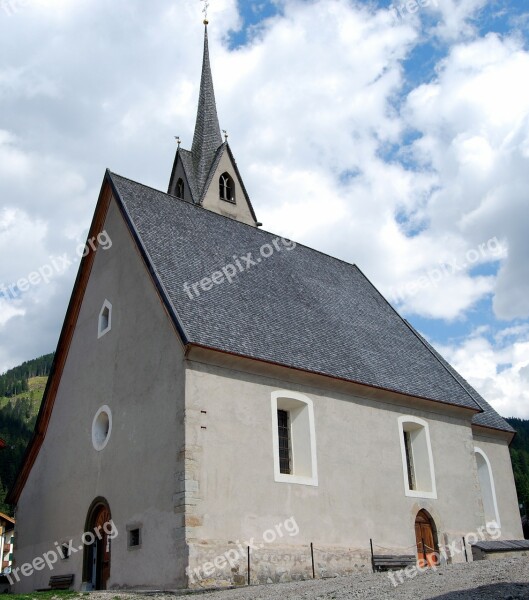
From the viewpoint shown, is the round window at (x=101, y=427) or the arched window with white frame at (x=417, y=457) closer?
the round window at (x=101, y=427)

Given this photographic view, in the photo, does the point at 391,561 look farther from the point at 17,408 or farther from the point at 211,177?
the point at 17,408

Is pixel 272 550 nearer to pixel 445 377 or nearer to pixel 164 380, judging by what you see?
pixel 164 380

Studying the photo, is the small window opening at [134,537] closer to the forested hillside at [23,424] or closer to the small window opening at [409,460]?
the small window opening at [409,460]

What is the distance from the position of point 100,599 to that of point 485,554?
11.3m

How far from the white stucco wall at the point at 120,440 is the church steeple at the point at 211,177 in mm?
8503

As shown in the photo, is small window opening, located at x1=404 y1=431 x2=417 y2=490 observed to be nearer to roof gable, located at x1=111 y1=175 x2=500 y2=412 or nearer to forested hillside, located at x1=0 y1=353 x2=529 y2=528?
roof gable, located at x1=111 y1=175 x2=500 y2=412

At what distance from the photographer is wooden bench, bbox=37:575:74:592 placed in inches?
691

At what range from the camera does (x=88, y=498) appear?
17.9 metres

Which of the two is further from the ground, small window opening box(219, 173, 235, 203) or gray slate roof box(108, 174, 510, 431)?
small window opening box(219, 173, 235, 203)

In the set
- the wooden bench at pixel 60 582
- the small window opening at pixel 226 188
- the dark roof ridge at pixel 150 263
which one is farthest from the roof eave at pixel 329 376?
the small window opening at pixel 226 188

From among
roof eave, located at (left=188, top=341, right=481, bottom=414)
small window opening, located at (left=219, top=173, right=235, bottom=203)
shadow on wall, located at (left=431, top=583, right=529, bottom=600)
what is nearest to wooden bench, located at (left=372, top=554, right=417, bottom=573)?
roof eave, located at (left=188, top=341, right=481, bottom=414)

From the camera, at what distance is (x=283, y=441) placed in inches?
678

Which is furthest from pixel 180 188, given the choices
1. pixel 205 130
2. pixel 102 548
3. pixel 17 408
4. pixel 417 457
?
pixel 17 408

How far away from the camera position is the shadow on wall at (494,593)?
9211 millimetres
